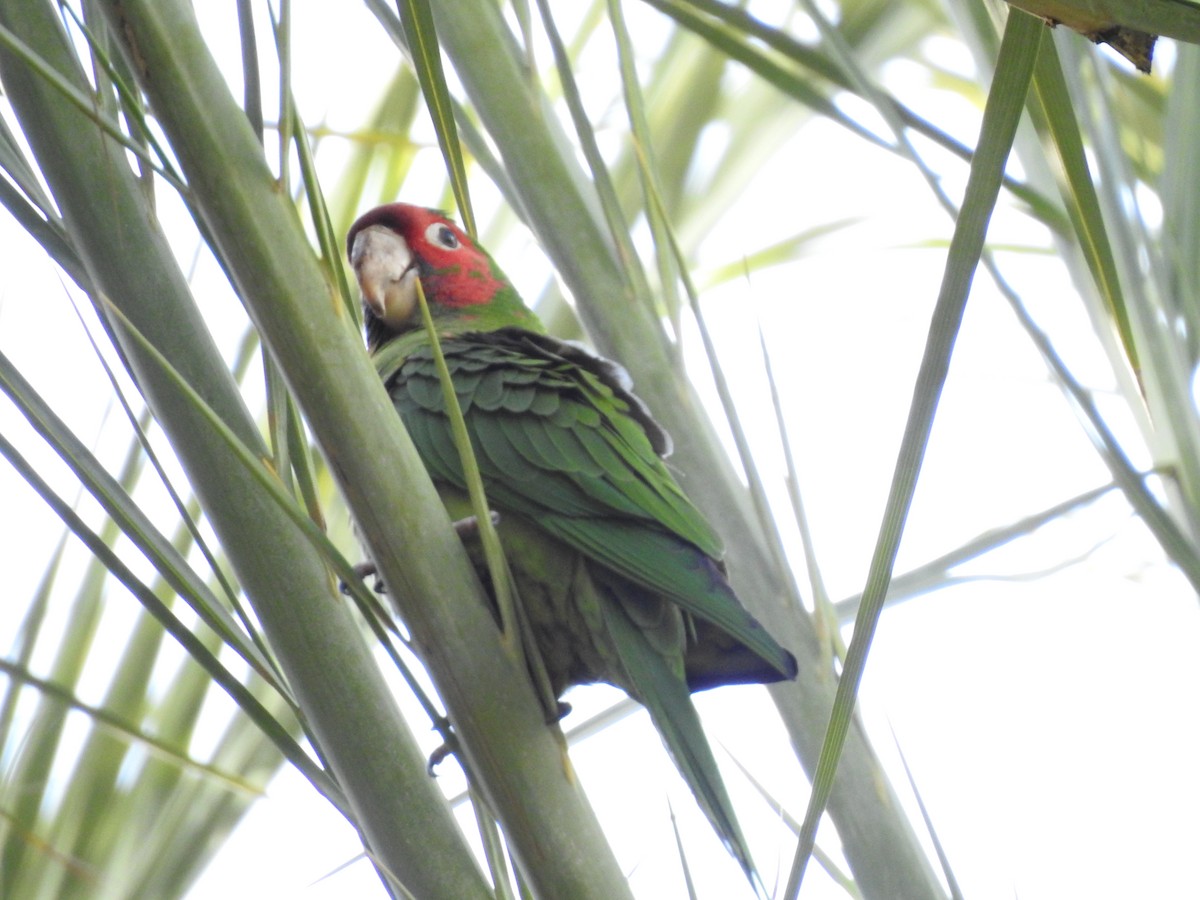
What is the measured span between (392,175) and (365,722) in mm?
1265

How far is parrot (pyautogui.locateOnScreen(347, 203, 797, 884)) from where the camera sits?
119cm

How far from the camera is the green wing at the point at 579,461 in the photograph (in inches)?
48.3

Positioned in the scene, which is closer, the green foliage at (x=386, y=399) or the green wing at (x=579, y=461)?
the green foliage at (x=386, y=399)

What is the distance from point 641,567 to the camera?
4.08ft

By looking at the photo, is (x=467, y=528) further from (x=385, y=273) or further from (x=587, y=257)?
(x=385, y=273)

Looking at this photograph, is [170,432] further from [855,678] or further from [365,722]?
[855,678]

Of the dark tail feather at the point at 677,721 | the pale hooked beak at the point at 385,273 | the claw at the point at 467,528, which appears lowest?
the dark tail feather at the point at 677,721

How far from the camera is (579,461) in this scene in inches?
53.6

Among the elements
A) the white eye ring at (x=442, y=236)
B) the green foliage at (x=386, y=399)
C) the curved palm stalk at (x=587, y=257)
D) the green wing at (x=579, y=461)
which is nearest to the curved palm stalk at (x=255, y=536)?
the green foliage at (x=386, y=399)

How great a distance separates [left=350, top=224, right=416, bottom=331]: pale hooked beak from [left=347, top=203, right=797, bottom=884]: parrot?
36 cm

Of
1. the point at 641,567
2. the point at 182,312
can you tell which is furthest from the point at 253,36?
the point at 641,567

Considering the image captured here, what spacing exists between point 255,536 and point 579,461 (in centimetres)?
62

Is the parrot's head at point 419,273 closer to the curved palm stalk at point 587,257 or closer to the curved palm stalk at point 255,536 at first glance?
the curved palm stalk at point 587,257

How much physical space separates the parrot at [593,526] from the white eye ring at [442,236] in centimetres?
48
